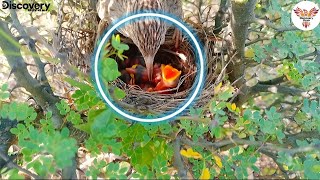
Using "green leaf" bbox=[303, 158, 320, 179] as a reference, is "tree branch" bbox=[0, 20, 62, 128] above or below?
above

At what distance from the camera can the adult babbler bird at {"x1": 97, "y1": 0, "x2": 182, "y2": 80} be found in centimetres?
190

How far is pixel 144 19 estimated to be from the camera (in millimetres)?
→ 1898

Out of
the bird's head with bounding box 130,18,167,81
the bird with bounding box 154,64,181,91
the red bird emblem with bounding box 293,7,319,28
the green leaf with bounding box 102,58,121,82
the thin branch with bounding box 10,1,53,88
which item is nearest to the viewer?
the green leaf with bounding box 102,58,121,82

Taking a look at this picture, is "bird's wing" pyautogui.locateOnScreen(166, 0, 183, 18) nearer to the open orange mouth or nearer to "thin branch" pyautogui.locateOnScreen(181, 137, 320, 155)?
the open orange mouth

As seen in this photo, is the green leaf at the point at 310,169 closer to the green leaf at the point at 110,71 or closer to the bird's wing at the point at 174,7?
the green leaf at the point at 110,71

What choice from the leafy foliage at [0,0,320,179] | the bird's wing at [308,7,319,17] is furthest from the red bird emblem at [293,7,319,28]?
the leafy foliage at [0,0,320,179]

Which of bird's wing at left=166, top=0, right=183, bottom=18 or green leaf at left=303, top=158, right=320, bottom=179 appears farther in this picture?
bird's wing at left=166, top=0, right=183, bottom=18

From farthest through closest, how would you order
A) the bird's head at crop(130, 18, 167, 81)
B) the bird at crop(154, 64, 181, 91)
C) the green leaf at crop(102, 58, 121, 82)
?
1. the bird at crop(154, 64, 181, 91)
2. the bird's head at crop(130, 18, 167, 81)
3. the green leaf at crop(102, 58, 121, 82)

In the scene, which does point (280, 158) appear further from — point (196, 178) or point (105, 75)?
point (105, 75)

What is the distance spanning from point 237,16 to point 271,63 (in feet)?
1.16

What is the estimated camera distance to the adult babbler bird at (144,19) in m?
1.90

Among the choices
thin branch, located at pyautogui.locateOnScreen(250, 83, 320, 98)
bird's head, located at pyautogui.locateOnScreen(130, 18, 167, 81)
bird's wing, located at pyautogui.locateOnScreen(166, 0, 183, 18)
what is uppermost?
bird's wing, located at pyautogui.locateOnScreen(166, 0, 183, 18)

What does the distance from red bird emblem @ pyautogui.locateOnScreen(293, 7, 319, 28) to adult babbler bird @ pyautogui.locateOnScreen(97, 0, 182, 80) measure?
19.6 inches

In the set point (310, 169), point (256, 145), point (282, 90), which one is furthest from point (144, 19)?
point (310, 169)
